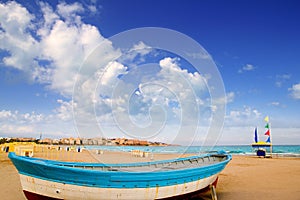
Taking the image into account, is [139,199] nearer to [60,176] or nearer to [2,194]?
[60,176]

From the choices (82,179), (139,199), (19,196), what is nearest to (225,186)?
(139,199)

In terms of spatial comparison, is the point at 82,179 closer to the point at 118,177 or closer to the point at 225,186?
the point at 118,177

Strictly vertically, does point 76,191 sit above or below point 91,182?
below

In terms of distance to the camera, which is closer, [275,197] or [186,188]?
[186,188]

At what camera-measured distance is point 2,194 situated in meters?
8.98

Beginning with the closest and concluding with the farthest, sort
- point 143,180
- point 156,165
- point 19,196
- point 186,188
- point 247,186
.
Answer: point 143,180 → point 186,188 → point 19,196 → point 156,165 → point 247,186

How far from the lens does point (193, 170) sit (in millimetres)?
7414

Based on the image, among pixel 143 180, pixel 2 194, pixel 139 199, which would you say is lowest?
pixel 2 194

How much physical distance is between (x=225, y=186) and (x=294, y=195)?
3.02 metres

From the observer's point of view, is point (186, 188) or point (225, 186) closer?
point (186, 188)

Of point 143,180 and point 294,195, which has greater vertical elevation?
point 143,180

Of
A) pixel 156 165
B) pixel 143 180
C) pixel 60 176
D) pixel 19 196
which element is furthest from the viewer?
pixel 156 165

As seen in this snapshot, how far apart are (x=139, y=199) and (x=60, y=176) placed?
7.27 ft

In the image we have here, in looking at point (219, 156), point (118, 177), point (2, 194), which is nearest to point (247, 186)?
point (219, 156)
